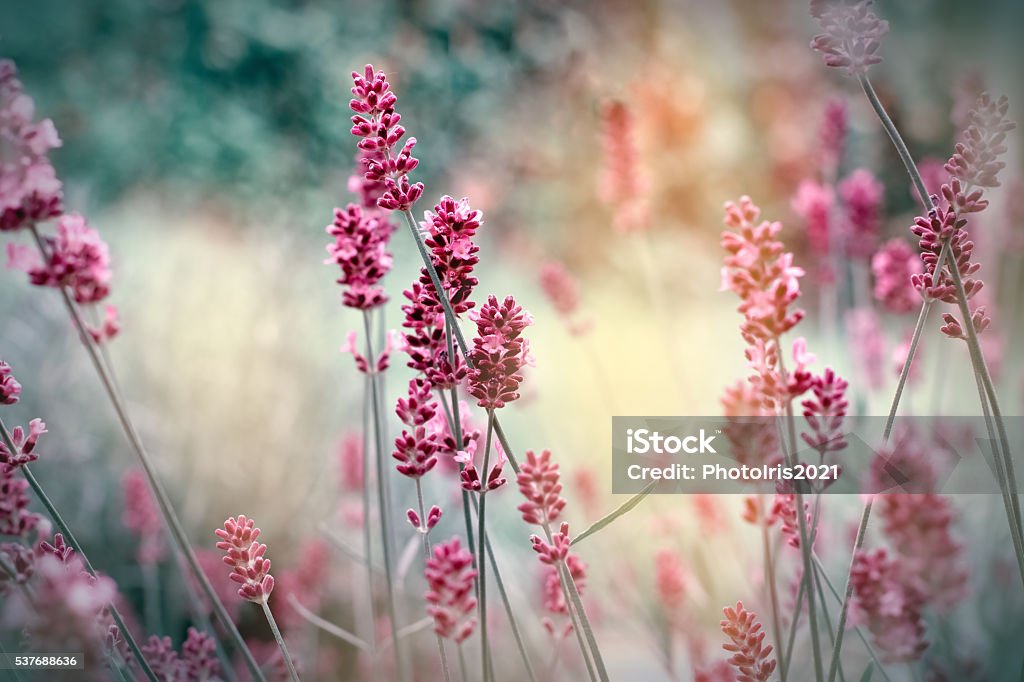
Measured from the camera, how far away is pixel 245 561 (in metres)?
0.43

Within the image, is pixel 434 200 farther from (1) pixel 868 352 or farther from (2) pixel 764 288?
(2) pixel 764 288

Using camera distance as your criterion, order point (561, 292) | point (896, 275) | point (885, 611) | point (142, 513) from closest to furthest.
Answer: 1. point (885, 611)
2. point (896, 275)
3. point (142, 513)
4. point (561, 292)

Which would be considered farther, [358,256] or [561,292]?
[561,292]

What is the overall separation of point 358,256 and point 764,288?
0.83ft

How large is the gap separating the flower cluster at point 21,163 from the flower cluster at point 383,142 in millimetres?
170

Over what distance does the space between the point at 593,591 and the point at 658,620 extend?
1.39 feet

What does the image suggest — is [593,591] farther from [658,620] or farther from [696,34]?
[696,34]

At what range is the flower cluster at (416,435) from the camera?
42cm

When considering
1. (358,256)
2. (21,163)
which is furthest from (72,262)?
(358,256)

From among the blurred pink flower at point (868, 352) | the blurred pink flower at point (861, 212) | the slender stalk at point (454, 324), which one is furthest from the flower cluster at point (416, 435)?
the blurred pink flower at point (868, 352)

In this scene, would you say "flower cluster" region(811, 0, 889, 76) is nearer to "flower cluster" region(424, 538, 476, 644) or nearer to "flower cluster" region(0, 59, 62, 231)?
"flower cluster" region(424, 538, 476, 644)

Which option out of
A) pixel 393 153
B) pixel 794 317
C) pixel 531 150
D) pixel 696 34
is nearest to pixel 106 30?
pixel 531 150

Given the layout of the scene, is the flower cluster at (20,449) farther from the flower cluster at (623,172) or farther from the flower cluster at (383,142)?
the flower cluster at (623,172)

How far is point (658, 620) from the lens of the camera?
0.93 metres
